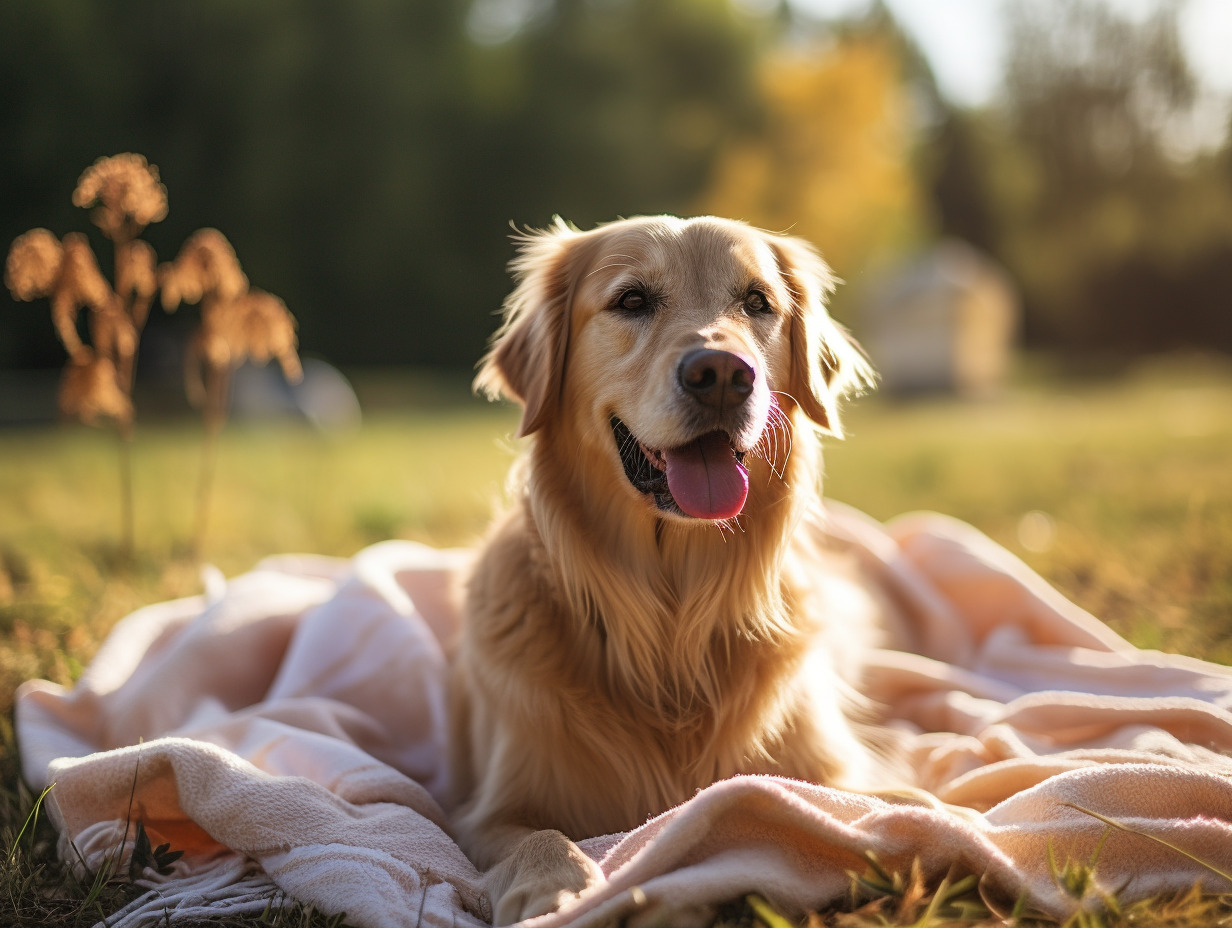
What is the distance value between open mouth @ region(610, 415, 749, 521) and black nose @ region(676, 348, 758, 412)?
0.33ft

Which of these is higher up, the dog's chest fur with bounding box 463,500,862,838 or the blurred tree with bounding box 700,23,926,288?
the blurred tree with bounding box 700,23,926,288

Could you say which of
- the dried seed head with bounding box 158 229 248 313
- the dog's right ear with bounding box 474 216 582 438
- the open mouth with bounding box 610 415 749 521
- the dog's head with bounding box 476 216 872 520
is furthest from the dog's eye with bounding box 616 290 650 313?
the dried seed head with bounding box 158 229 248 313

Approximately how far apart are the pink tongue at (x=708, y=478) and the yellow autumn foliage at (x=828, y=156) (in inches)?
689

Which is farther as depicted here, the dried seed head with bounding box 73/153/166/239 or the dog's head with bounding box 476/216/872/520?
the dried seed head with bounding box 73/153/166/239

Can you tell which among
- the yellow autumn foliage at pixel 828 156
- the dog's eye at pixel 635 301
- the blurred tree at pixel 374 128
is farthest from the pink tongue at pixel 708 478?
the yellow autumn foliage at pixel 828 156

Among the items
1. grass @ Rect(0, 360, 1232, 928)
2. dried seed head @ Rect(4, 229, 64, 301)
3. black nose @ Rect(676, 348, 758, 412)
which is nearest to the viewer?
grass @ Rect(0, 360, 1232, 928)

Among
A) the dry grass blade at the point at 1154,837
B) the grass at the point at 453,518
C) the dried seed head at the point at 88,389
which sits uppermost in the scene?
the dried seed head at the point at 88,389

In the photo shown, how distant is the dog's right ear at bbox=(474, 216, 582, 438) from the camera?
2385 millimetres

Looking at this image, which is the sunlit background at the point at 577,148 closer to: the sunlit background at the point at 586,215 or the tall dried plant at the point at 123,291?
the sunlit background at the point at 586,215

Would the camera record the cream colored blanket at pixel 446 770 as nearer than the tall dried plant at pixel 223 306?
Yes

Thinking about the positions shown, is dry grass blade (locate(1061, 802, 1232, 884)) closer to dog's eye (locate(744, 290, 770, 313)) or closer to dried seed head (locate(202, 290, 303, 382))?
dog's eye (locate(744, 290, 770, 313))

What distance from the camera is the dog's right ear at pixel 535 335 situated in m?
2.38

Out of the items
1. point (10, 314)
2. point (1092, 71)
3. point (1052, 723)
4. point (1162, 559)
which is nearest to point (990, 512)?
point (1162, 559)

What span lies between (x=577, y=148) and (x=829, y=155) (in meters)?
5.77
